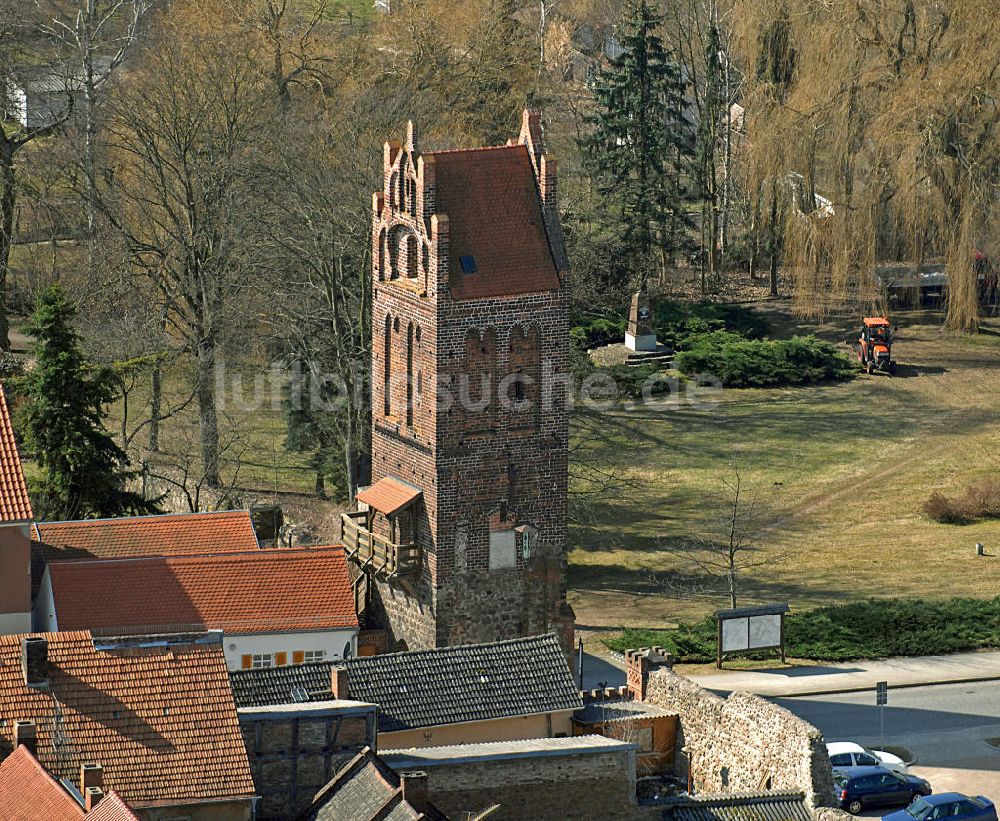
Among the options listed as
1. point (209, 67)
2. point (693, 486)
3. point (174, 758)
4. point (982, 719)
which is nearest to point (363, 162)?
point (209, 67)

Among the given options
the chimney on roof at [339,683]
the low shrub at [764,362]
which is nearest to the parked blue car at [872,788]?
the chimney on roof at [339,683]

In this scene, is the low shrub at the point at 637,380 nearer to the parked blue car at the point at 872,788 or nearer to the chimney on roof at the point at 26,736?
the parked blue car at the point at 872,788

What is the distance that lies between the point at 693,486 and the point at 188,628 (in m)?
25.4

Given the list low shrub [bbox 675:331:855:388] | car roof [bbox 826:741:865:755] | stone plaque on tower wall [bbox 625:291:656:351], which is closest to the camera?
car roof [bbox 826:741:865:755]

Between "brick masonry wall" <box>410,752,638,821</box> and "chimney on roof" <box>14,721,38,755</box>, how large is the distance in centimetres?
663

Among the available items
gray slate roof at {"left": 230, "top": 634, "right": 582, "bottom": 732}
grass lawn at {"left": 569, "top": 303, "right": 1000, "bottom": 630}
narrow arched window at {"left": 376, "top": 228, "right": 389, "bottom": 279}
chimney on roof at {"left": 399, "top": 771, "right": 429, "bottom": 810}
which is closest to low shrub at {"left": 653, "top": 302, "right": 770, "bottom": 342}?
grass lawn at {"left": 569, "top": 303, "right": 1000, "bottom": 630}

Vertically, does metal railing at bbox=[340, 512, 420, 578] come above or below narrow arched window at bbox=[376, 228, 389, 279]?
below

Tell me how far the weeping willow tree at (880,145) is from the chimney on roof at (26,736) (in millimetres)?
48562

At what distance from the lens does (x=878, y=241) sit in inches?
A: 3317

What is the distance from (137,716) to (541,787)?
720 centimetres

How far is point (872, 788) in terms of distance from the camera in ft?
158

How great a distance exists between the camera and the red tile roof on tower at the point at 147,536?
5488cm

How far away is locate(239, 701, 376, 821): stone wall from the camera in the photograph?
1629 inches

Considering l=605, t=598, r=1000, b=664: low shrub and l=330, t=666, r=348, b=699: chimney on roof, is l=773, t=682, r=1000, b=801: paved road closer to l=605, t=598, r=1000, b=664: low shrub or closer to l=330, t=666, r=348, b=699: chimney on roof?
l=605, t=598, r=1000, b=664: low shrub
